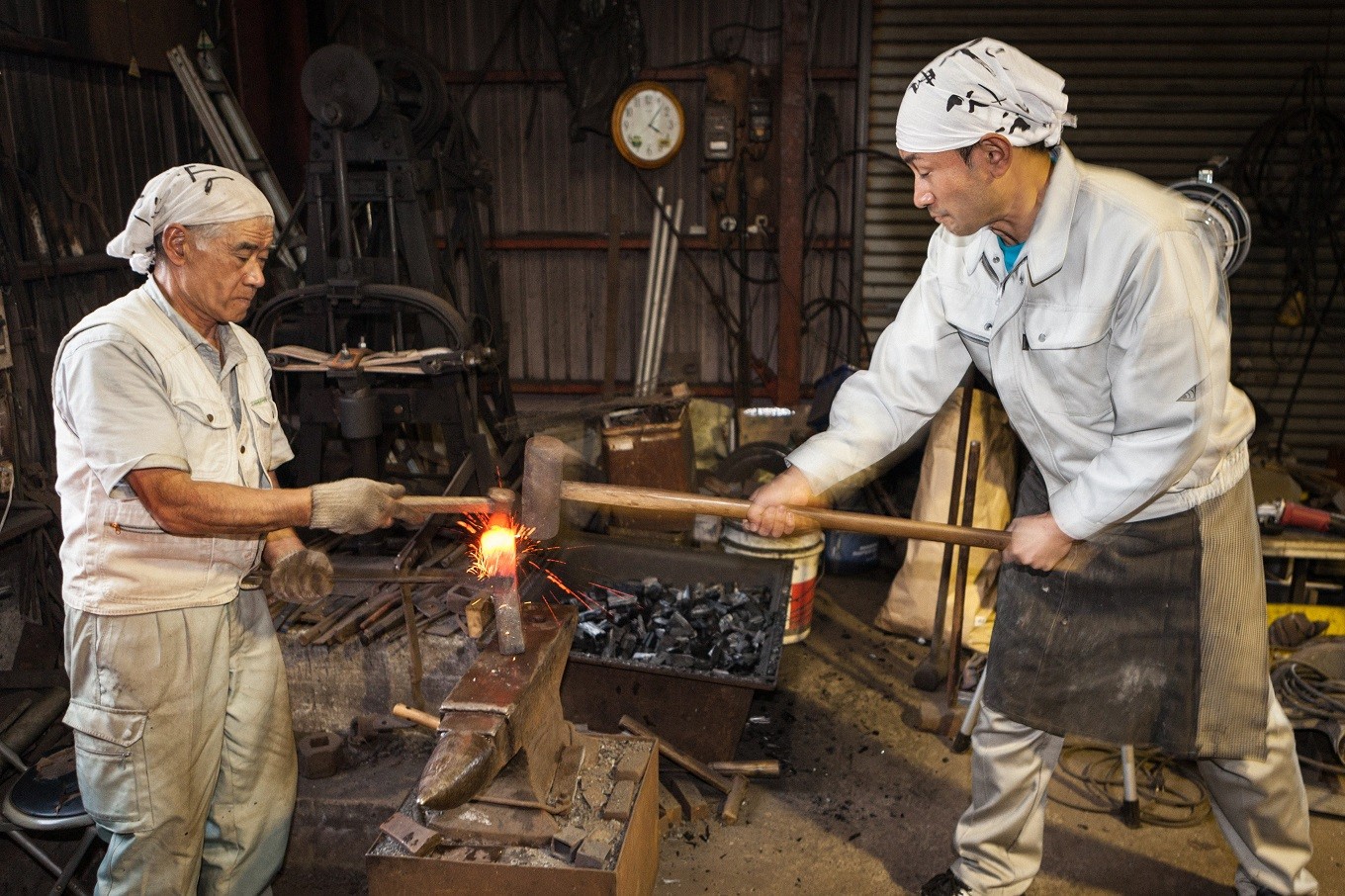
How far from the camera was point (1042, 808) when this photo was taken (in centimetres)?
295

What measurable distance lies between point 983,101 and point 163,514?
2110 millimetres

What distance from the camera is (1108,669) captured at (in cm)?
279

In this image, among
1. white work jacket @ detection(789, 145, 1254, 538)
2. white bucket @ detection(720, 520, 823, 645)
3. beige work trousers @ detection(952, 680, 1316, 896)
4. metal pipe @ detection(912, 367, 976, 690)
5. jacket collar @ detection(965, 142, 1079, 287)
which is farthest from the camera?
white bucket @ detection(720, 520, 823, 645)

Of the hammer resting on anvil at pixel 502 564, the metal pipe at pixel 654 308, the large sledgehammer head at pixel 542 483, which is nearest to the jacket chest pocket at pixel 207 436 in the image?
the hammer resting on anvil at pixel 502 564

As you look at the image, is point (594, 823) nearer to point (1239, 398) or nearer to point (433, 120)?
point (1239, 398)

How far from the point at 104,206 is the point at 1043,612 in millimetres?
5328

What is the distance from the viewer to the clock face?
7.22m

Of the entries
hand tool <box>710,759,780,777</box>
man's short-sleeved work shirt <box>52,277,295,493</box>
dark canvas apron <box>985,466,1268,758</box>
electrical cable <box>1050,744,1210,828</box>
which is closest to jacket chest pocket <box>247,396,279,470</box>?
man's short-sleeved work shirt <box>52,277,295,493</box>

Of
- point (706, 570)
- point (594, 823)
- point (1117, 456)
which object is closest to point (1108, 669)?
point (1117, 456)

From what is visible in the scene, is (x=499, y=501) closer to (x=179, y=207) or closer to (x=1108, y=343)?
(x=179, y=207)

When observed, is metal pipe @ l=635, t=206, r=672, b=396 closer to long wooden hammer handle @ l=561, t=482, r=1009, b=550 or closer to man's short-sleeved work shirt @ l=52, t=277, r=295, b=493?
long wooden hammer handle @ l=561, t=482, r=1009, b=550

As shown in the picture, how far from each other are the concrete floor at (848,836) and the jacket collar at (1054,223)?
210 cm

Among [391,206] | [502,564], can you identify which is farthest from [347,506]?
[391,206]

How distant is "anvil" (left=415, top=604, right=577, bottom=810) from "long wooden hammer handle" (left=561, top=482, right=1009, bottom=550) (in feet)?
1.29
